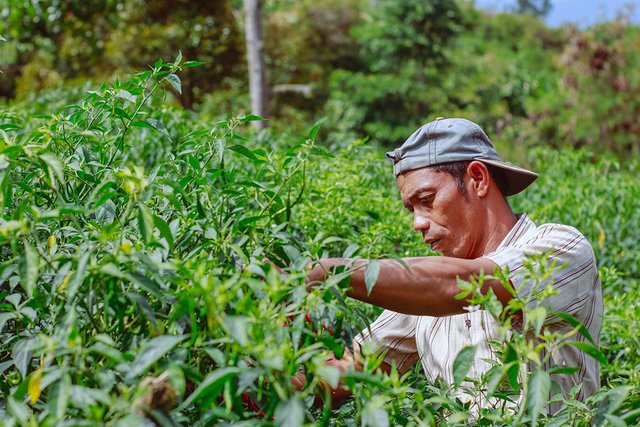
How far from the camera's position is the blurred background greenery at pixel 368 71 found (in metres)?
13.4

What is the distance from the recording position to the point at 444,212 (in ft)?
7.45

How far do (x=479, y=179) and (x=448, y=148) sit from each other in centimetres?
13

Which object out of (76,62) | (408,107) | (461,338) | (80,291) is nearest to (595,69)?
(408,107)

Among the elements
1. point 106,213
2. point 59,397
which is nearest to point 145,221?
Answer: point 59,397

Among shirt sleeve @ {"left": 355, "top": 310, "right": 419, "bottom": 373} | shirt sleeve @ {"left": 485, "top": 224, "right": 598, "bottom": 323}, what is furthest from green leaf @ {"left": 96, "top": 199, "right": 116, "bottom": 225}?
shirt sleeve @ {"left": 355, "top": 310, "right": 419, "bottom": 373}

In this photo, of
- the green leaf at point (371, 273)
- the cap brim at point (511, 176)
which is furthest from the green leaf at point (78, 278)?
the cap brim at point (511, 176)

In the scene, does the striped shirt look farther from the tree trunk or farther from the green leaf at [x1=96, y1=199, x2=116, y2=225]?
the tree trunk

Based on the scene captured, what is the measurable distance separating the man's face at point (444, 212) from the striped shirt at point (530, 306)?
0.12 metres

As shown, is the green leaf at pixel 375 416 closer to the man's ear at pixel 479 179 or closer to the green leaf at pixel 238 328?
the green leaf at pixel 238 328

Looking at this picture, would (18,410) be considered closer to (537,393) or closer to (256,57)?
(537,393)

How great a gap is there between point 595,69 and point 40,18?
11.8 metres

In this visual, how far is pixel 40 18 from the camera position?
420 inches

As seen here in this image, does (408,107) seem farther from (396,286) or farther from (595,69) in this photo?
(396,286)

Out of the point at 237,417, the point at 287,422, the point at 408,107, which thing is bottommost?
the point at 408,107
